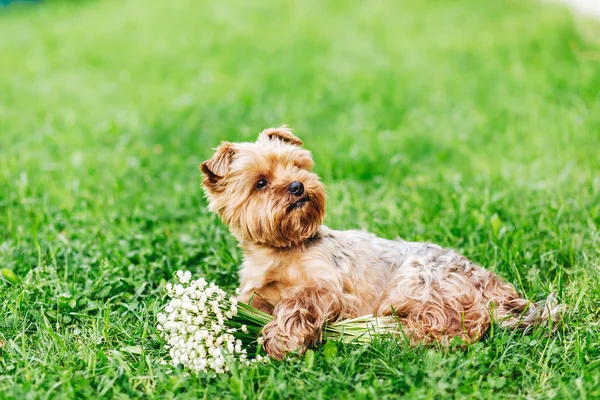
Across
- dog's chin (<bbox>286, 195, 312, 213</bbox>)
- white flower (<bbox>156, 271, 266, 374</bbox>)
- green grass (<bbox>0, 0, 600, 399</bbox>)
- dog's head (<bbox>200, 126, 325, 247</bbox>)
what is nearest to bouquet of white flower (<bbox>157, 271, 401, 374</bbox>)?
white flower (<bbox>156, 271, 266, 374</bbox>)

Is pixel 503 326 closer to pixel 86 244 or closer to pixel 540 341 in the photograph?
pixel 540 341

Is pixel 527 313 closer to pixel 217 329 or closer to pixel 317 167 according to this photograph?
pixel 217 329

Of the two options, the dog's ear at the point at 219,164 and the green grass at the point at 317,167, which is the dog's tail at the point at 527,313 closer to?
the green grass at the point at 317,167

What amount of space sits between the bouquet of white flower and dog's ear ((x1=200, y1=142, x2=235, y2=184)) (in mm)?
645

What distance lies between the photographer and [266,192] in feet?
13.5

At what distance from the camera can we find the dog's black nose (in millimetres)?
4066

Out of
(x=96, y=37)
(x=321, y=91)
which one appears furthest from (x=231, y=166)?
(x=96, y=37)

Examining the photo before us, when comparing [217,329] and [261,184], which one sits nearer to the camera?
[217,329]

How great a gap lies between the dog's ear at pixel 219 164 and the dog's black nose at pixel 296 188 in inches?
16.7

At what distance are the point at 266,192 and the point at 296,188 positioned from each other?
19 centimetres

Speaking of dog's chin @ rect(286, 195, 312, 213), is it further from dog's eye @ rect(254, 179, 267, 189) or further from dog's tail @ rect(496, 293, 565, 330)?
dog's tail @ rect(496, 293, 565, 330)

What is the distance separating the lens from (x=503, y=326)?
4.04 m

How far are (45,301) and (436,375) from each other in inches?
101

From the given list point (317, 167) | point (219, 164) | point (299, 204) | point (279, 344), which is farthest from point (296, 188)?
point (317, 167)
